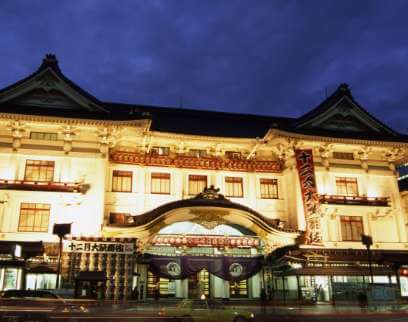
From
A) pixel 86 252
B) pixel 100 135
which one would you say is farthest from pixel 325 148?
pixel 86 252

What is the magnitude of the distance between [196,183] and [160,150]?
3.52 m

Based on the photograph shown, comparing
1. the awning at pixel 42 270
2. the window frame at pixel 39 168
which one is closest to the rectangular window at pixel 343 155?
the window frame at pixel 39 168

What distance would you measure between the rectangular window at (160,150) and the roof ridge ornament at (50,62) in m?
8.42

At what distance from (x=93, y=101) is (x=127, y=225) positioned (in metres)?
8.94

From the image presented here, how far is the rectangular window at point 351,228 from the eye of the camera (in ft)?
101

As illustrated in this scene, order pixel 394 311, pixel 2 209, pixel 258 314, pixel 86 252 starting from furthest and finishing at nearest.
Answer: pixel 2 209 → pixel 86 252 → pixel 394 311 → pixel 258 314

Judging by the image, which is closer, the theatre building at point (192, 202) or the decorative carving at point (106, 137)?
the theatre building at point (192, 202)

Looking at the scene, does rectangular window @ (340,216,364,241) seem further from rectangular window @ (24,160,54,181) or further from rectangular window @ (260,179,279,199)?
rectangular window @ (24,160,54,181)

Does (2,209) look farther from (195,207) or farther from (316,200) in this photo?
(316,200)

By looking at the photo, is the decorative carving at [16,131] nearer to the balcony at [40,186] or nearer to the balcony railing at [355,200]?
the balcony at [40,186]

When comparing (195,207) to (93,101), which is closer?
(195,207)

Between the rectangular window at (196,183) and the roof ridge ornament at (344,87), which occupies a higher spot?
the roof ridge ornament at (344,87)

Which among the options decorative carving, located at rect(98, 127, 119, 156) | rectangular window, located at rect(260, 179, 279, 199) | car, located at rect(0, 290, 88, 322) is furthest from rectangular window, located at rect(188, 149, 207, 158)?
car, located at rect(0, 290, 88, 322)

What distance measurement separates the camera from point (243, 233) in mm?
30500
